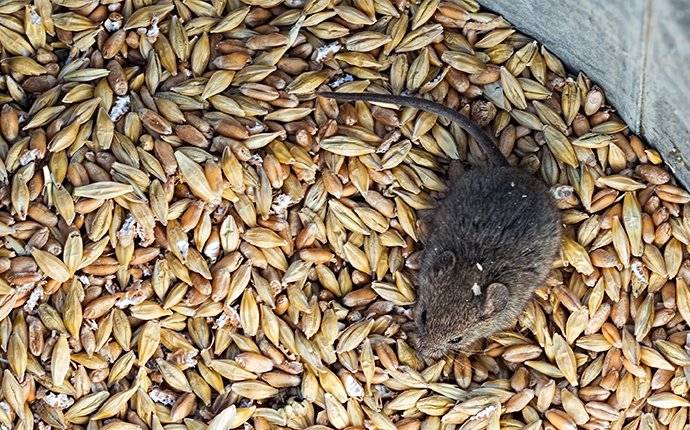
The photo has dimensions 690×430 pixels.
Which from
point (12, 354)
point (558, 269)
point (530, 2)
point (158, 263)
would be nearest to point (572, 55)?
point (530, 2)

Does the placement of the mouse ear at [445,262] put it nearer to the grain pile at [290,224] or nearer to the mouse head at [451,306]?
the mouse head at [451,306]

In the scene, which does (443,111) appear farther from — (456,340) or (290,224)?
(456,340)

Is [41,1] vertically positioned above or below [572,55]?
below

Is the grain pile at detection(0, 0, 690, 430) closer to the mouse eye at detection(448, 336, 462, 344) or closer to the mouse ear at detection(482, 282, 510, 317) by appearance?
the mouse eye at detection(448, 336, 462, 344)

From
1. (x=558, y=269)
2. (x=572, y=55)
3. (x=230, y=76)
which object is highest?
A: (x=572, y=55)

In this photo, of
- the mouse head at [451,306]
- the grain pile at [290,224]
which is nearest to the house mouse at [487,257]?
the mouse head at [451,306]

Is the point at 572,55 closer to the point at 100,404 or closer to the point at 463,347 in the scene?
the point at 463,347
